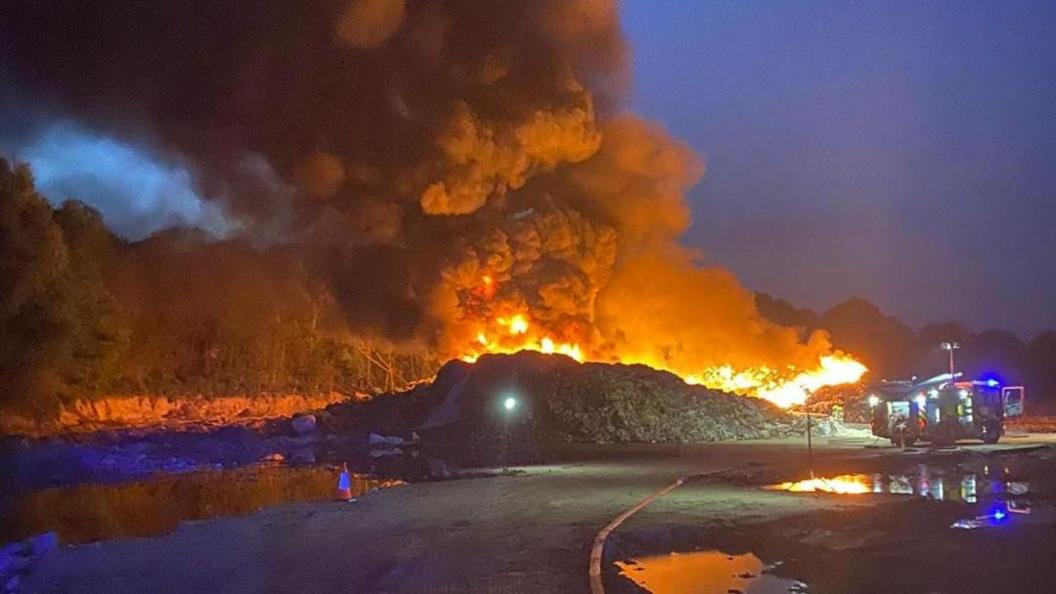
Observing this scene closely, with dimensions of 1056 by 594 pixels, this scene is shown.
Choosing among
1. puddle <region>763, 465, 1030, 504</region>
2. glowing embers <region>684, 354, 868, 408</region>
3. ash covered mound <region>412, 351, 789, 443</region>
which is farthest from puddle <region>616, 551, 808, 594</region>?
glowing embers <region>684, 354, 868, 408</region>

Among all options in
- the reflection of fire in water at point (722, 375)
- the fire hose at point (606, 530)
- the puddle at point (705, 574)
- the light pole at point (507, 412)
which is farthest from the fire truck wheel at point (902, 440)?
the puddle at point (705, 574)

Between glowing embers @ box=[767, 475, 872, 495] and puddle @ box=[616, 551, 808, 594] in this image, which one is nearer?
puddle @ box=[616, 551, 808, 594]

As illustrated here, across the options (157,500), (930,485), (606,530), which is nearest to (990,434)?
(930,485)

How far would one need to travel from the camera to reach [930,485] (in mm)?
22250

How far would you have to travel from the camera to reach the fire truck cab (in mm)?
34406

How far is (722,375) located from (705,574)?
53979 millimetres

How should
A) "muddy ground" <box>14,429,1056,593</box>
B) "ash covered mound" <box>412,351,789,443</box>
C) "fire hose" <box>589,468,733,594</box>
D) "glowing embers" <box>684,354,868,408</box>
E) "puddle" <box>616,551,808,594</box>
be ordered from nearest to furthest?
"puddle" <box>616,551,808,594</box> → "fire hose" <box>589,468,733,594</box> → "muddy ground" <box>14,429,1056,593</box> → "ash covered mound" <box>412,351,789,443</box> → "glowing embers" <box>684,354,868,408</box>

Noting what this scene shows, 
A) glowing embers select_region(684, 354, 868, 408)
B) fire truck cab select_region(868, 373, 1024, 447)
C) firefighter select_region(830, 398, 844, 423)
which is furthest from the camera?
glowing embers select_region(684, 354, 868, 408)

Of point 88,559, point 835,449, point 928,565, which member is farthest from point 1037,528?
point 835,449

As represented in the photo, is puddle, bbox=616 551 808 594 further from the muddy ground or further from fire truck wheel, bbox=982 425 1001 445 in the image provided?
fire truck wheel, bbox=982 425 1001 445

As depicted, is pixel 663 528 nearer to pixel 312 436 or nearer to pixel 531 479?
pixel 531 479

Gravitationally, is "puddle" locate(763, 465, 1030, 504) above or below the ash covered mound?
below

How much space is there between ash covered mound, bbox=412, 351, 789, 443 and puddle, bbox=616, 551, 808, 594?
31290 millimetres

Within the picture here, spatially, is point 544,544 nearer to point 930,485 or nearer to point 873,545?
point 873,545
